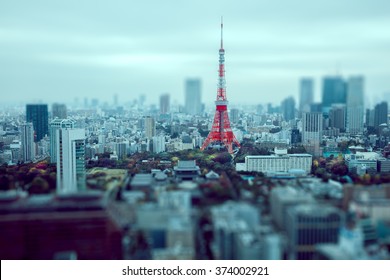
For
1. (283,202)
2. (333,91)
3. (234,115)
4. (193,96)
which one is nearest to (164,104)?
(193,96)

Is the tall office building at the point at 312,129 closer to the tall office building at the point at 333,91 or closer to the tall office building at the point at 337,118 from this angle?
the tall office building at the point at 337,118

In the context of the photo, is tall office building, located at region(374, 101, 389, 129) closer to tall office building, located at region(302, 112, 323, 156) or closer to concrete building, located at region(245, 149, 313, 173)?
tall office building, located at region(302, 112, 323, 156)

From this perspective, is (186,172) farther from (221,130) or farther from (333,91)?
(221,130)

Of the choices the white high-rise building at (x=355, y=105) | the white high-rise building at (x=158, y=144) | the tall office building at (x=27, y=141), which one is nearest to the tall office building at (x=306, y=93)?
the white high-rise building at (x=355, y=105)

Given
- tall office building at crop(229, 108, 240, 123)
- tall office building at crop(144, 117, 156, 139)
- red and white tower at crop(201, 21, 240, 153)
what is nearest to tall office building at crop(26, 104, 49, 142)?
tall office building at crop(144, 117, 156, 139)
